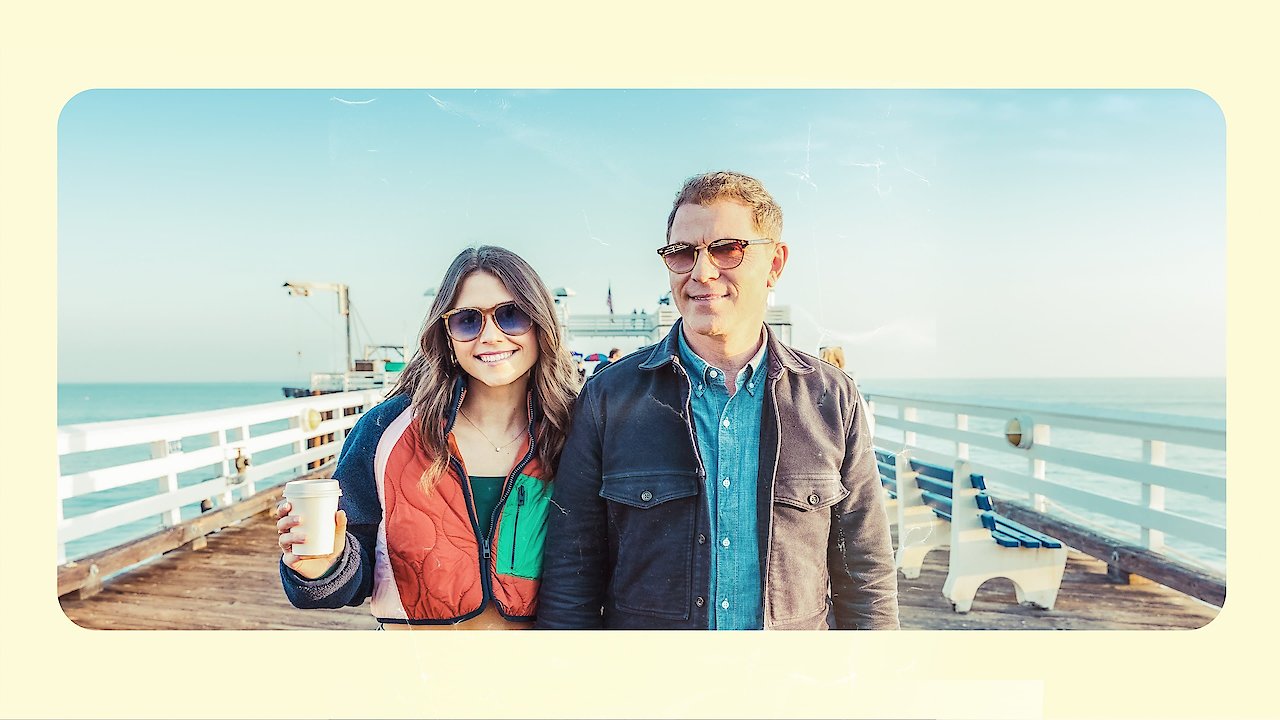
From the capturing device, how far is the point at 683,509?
1884mm

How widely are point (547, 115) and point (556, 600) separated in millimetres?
1389

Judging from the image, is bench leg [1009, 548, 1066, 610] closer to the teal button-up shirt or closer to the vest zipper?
the teal button-up shirt

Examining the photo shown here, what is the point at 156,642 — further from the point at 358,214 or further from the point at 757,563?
the point at 757,563

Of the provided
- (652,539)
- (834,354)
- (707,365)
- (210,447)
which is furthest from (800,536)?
(210,447)

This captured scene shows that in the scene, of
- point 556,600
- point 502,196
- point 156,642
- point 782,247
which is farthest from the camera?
point 156,642

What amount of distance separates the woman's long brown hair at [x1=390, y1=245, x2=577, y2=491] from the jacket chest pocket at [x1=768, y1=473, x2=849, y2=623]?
1.88 ft

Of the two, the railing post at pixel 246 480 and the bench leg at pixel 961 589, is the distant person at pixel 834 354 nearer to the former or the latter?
the bench leg at pixel 961 589

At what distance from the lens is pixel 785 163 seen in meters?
2.27

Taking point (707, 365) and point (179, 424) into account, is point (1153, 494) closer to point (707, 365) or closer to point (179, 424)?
point (707, 365)

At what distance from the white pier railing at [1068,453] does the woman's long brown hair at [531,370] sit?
1.00m

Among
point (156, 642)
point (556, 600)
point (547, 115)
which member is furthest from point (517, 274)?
point (156, 642)

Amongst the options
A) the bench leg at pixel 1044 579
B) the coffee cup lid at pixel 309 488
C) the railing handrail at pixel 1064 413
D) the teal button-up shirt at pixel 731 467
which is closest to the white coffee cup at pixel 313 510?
the coffee cup lid at pixel 309 488

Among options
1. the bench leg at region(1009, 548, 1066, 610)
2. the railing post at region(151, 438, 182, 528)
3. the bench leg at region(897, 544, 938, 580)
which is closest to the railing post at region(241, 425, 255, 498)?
the railing post at region(151, 438, 182, 528)

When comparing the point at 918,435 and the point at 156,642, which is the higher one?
the point at 918,435
